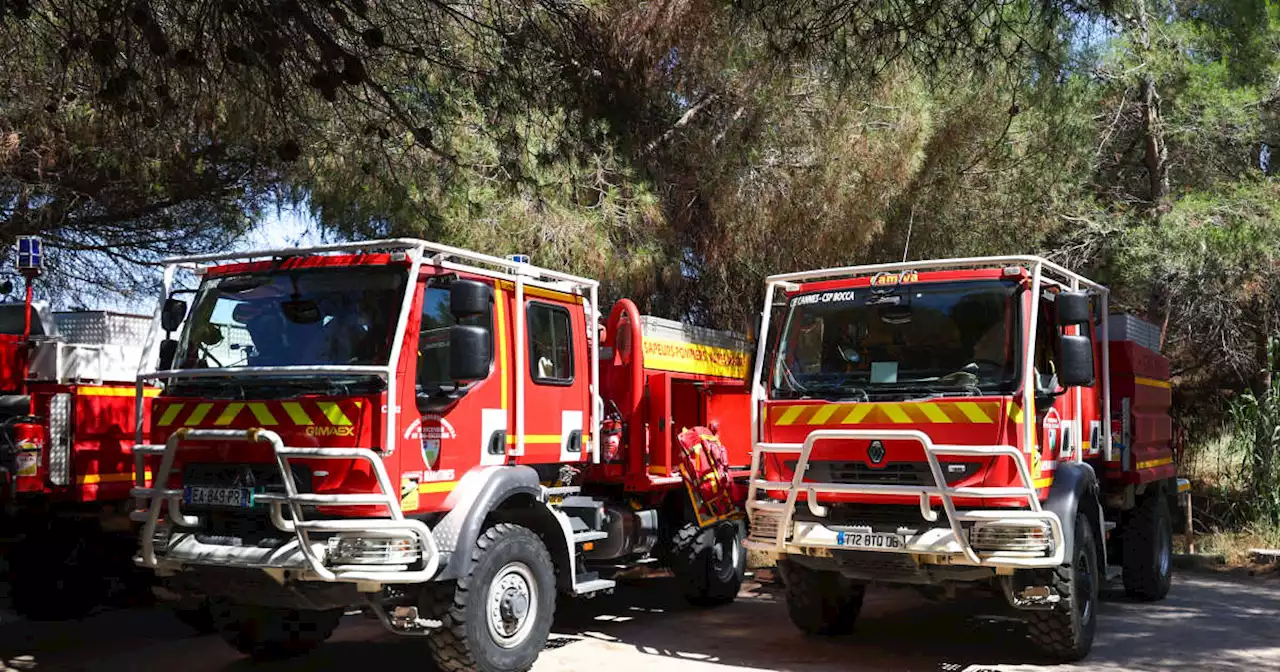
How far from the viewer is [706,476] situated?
375 inches

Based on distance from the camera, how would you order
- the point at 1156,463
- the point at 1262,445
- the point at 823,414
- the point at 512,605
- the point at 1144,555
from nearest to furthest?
the point at 512,605 → the point at 823,414 → the point at 1144,555 → the point at 1156,463 → the point at 1262,445

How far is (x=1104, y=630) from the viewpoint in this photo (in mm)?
8938

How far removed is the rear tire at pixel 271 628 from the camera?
24.6 feet

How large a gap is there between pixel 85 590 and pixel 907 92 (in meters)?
9.65

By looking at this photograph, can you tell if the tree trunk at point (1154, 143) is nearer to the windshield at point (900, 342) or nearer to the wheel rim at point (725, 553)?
the wheel rim at point (725, 553)

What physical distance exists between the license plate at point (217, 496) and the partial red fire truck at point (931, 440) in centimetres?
321

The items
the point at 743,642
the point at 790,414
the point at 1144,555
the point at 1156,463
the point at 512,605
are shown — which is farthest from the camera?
Answer: the point at 1156,463

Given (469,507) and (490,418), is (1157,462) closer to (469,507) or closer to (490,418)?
(490,418)

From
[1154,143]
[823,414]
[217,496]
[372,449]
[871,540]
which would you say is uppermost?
[1154,143]

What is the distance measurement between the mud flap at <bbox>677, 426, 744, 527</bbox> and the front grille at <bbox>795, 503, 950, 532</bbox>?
1833 millimetres

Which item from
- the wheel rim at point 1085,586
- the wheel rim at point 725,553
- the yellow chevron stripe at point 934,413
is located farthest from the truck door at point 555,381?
the wheel rim at point 1085,586

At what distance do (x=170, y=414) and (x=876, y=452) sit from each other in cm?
428

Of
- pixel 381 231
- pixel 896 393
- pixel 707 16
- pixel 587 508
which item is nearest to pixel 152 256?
pixel 381 231

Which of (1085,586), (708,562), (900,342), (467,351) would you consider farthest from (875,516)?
(467,351)
